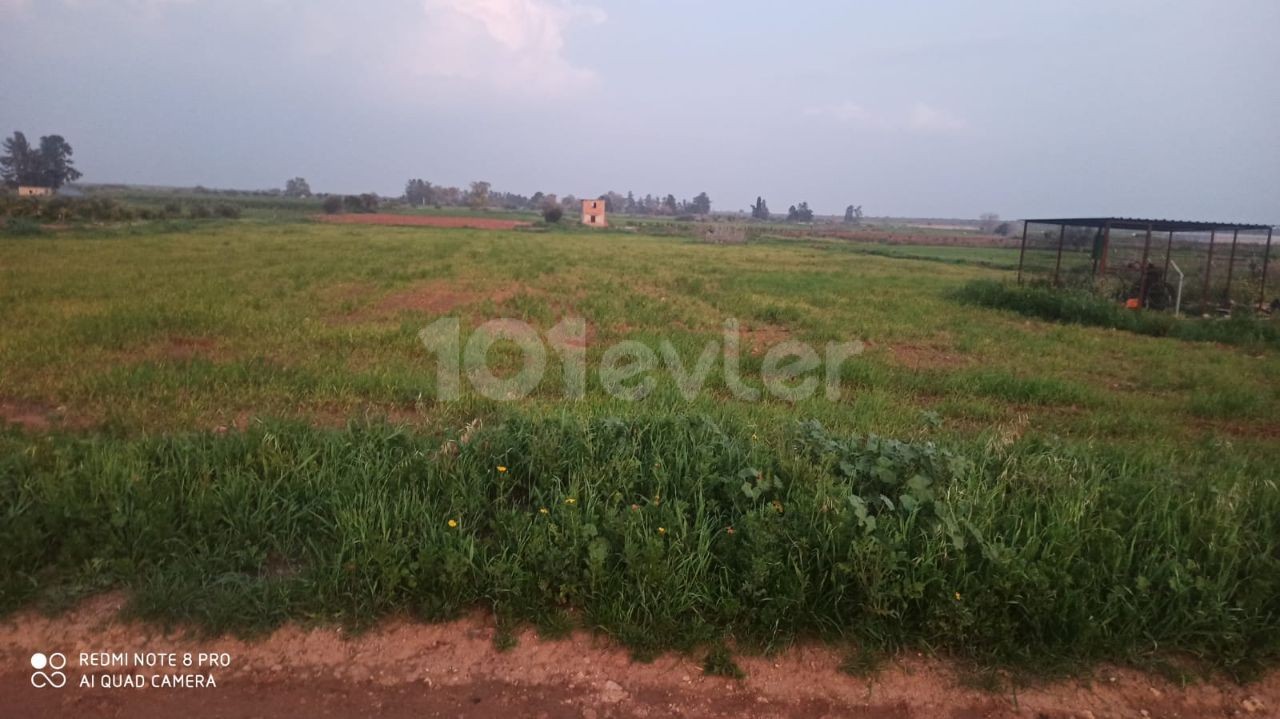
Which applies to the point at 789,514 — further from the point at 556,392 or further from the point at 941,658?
the point at 556,392

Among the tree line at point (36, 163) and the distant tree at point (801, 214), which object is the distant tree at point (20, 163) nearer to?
the tree line at point (36, 163)

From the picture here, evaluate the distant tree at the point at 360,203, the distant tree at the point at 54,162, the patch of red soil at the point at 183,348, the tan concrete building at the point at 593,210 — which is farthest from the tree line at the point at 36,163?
the patch of red soil at the point at 183,348

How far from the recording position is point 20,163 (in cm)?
5294

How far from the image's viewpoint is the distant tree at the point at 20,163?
52531mm

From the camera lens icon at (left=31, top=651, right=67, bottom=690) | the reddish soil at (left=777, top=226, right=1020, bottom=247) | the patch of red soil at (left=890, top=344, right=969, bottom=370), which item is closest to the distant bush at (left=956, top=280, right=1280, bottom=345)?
the patch of red soil at (left=890, top=344, right=969, bottom=370)

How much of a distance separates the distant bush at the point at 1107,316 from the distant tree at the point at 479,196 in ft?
291

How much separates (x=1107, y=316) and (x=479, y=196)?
95.2m

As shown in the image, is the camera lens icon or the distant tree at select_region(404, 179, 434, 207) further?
the distant tree at select_region(404, 179, 434, 207)

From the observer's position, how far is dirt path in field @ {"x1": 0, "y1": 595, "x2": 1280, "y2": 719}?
8.29 ft

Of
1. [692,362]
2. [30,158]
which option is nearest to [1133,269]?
[692,362]

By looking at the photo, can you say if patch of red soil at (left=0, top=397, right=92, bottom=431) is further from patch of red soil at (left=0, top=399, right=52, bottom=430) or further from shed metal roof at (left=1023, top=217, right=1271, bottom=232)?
shed metal roof at (left=1023, top=217, right=1271, bottom=232)

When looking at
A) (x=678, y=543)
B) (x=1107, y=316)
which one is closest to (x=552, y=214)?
(x=1107, y=316)

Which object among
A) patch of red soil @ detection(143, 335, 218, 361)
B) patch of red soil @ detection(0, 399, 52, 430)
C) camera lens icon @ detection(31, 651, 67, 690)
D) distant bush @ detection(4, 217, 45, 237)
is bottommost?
camera lens icon @ detection(31, 651, 67, 690)

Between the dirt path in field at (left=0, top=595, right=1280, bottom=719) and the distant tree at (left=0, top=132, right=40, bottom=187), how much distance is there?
64349 millimetres
